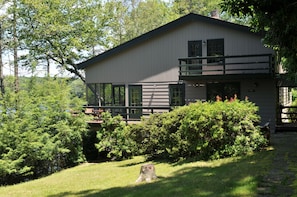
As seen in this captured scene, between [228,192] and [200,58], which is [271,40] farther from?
[200,58]

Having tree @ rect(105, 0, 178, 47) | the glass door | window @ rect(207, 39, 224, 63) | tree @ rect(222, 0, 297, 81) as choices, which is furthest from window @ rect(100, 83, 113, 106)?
tree @ rect(105, 0, 178, 47)

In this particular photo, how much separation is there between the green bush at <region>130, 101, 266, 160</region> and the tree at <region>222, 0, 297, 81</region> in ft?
14.4

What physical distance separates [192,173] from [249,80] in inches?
392

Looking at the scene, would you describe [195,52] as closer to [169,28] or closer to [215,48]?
[215,48]

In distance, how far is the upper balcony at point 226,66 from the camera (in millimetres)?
16569

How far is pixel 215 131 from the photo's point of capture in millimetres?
10516

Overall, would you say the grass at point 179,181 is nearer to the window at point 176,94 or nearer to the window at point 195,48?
the window at point 176,94

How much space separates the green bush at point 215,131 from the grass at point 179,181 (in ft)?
1.66

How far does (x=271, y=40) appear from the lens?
627 cm

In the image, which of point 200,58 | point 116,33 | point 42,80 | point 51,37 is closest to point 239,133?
point 200,58

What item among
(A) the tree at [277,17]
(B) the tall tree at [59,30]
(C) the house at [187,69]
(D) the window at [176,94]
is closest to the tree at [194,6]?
(B) the tall tree at [59,30]

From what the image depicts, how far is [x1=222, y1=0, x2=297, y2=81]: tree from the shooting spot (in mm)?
5243

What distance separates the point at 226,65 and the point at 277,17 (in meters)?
12.6

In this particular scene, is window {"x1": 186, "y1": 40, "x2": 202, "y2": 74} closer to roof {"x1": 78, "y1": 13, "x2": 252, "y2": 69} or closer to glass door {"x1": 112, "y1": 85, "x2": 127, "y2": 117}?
roof {"x1": 78, "y1": 13, "x2": 252, "y2": 69}
